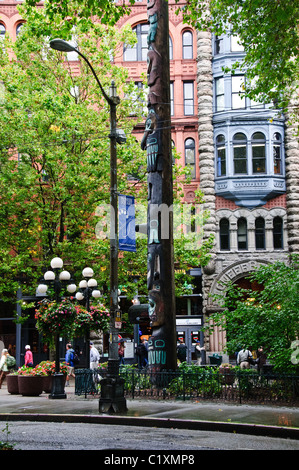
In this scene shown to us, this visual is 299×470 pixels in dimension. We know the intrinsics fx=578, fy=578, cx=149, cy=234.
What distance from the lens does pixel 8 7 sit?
3531 centimetres

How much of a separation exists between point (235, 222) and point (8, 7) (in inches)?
749

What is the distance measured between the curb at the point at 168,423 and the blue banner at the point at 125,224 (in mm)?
4374

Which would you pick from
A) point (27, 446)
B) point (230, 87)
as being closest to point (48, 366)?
point (27, 446)

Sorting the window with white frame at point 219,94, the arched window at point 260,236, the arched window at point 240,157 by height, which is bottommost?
the arched window at point 260,236

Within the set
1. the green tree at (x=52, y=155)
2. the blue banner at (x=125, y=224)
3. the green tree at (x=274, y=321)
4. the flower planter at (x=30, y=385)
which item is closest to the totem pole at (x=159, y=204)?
the green tree at (x=274, y=321)

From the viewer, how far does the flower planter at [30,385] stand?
64.5 feet

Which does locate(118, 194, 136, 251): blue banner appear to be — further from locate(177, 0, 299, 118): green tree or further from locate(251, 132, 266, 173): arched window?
locate(251, 132, 266, 173): arched window

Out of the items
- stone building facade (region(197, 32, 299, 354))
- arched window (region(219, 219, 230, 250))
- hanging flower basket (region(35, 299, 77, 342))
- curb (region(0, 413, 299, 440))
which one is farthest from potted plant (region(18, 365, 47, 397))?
arched window (region(219, 219, 230, 250))

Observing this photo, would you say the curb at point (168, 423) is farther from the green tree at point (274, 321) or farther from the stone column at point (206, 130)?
the stone column at point (206, 130)

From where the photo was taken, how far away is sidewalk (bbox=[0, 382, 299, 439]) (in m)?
11.0

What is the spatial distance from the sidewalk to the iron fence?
0.53 metres

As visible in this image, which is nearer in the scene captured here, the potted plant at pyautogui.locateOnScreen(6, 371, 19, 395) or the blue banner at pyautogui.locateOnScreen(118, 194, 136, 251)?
the blue banner at pyautogui.locateOnScreen(118, 194, 136, 251)

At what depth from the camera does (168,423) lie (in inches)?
471

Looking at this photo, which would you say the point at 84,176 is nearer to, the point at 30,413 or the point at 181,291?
the point at 181,291
